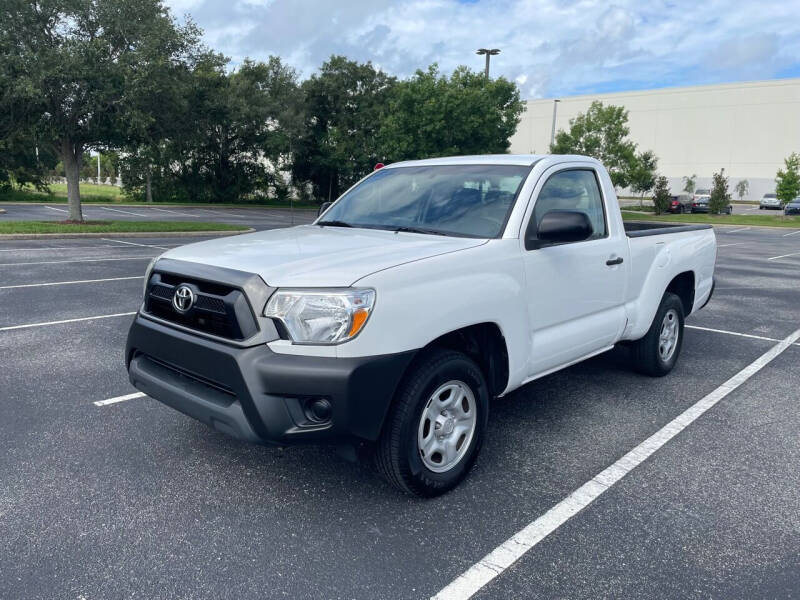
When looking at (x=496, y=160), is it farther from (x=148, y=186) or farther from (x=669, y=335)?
(x=148, y=186)

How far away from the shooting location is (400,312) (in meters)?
3.05

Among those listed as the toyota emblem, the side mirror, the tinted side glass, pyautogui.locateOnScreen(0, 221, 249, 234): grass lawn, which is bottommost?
pyautogui.locateOnScreen(0, 221, 249, 234): grass lawn

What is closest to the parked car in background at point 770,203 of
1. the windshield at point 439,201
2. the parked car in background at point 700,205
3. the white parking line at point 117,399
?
the parked car in background at point 700,205

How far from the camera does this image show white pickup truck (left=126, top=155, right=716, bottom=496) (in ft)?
9.70

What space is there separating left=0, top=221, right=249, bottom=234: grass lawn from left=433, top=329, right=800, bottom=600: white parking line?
17812 mm

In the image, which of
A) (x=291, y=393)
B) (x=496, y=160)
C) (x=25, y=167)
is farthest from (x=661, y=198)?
(x=291, y=393)

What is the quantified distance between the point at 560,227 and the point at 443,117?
104 ft

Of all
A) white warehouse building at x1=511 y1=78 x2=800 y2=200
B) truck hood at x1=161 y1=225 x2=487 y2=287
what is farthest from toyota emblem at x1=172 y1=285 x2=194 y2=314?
white warehouse building at x1=511 y1=78 x2=800 y2=200

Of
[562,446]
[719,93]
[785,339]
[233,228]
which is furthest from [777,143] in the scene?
[562,446]

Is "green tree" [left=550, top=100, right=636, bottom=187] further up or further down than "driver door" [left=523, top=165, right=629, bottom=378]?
further up

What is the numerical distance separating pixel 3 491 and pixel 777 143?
79.8 meters

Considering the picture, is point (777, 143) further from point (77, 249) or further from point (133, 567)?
point (133, 567)

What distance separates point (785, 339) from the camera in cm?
746

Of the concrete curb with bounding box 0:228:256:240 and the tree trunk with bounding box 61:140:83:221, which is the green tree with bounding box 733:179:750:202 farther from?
the tree trunk with bounding box 61:140:83:221
